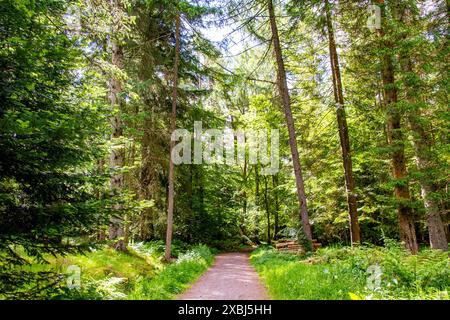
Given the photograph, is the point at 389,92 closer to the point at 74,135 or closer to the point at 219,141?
the point at 74,135

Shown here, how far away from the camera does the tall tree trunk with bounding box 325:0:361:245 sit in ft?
38.1

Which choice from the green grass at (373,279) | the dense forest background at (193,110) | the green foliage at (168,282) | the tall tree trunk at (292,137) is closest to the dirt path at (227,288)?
the green foliage at (168,282)

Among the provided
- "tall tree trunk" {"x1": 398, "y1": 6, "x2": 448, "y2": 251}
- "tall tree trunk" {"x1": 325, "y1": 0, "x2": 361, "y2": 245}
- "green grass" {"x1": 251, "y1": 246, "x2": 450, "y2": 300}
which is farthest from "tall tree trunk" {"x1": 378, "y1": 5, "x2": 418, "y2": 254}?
"tall tree trunk" {"x1": 325, "y1": 0, "x2": 361, "y2": 245}

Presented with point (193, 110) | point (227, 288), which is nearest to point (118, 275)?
point (227, 288)

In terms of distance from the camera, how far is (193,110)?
14.4m

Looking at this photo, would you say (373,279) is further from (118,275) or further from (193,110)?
(193,110)

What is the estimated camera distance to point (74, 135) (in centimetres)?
466

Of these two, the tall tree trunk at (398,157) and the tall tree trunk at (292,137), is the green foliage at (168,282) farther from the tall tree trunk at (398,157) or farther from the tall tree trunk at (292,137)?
the tall tree trunk at (398,157)

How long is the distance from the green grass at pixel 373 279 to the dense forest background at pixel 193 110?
5.00 ft

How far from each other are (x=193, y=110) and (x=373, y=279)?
1107 cm

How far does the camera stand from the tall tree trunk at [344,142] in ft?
38.1

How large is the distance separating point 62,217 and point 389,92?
30.8 ft

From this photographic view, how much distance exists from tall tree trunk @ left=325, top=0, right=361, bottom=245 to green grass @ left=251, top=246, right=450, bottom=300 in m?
4.65

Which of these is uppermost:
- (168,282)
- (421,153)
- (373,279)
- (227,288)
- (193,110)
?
(193,110)
